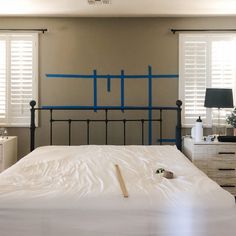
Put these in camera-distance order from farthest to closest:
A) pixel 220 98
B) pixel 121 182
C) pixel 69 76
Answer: pixel 69 76 → pixel 220 98 → pixel 121 182

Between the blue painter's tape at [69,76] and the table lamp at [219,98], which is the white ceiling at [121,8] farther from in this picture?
the table lamp at [219,98]

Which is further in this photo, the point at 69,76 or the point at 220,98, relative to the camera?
the point at 69,76

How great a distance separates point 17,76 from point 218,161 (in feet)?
8.53

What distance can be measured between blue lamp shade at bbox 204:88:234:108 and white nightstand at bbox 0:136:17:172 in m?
2.34

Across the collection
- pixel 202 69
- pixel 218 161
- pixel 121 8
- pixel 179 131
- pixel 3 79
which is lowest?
pixel 218 161

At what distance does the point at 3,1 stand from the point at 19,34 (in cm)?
57

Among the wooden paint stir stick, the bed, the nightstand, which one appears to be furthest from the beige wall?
the bed

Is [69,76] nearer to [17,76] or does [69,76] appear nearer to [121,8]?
[17,76]

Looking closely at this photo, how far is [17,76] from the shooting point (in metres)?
3.79

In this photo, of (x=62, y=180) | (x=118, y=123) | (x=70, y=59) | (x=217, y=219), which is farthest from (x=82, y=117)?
(x=217, y=219)

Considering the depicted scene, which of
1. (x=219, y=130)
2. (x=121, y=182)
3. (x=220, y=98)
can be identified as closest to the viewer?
(x=121, y=182)

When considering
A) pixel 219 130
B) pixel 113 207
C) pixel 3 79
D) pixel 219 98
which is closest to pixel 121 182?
pixel 113 207

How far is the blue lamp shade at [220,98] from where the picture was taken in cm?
337

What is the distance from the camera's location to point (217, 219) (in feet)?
4.87
